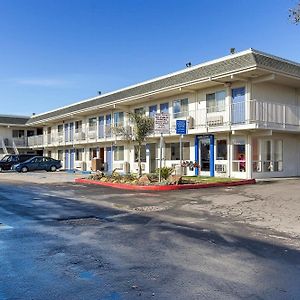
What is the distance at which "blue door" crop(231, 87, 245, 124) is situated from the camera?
2222 cm

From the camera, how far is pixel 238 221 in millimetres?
9828

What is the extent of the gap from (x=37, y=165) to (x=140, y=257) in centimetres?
3741

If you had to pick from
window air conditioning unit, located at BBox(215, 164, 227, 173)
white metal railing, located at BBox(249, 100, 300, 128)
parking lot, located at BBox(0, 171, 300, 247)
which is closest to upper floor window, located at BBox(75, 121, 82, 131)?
window air conditioning unit, located at BBox(215, 164, 227, 173)

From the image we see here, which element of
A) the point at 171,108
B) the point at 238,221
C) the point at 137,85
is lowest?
the point at 238,221

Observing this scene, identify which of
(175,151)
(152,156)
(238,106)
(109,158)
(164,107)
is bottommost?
(109,158)

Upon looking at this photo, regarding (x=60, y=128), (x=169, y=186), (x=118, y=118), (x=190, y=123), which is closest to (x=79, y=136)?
(x=118, y=118)

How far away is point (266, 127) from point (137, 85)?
1387 centimetres

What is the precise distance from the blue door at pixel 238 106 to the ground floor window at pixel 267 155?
2.02 m

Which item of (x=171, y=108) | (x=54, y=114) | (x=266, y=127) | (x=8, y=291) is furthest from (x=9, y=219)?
(x=54, y=114)

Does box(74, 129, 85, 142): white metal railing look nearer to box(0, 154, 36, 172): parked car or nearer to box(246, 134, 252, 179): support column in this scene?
box(0, 154, 36, 172): parked car

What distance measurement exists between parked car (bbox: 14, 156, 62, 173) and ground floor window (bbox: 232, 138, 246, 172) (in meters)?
24.2

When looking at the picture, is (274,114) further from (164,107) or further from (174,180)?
(164,107)

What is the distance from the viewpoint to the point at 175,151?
93.8 feet

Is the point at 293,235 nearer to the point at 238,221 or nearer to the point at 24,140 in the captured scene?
the point at 238,221
